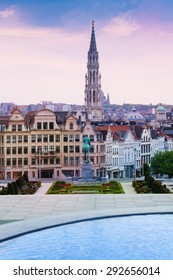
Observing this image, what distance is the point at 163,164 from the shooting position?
9588cm

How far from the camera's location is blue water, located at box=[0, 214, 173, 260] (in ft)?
97.7

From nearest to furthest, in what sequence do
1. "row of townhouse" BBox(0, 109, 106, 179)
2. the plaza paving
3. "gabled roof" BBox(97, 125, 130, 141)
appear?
the plaza paving, "row of townhouse" BBox(0, 109, 106, 179), "gabled roof" BBox(97, 125, 130, 141)

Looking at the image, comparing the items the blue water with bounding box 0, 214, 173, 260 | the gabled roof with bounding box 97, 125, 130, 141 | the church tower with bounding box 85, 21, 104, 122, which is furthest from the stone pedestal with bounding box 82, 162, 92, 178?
the church tower with bounding box 85, 21, 104, 122

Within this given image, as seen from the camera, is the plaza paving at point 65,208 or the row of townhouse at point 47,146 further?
the row of townhouse at point 47,146

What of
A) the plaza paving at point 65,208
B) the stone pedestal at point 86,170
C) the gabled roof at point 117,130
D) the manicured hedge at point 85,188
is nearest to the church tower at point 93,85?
the gabled roof at point 117,130

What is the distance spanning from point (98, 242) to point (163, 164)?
64.3 metres

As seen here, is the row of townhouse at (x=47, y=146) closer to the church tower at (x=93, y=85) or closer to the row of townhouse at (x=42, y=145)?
the row of townhouse at (x=42, y=145)

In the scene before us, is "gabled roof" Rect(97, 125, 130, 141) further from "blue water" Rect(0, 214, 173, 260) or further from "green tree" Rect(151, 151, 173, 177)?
"blue water" Rect(0, 214, 173, 260)

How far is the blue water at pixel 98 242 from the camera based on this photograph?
29.8 meters

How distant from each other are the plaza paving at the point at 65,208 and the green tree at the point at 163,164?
3717 cm

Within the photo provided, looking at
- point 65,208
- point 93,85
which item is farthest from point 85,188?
point 93,85

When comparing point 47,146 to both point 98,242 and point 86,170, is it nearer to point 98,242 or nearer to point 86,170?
point 86,170

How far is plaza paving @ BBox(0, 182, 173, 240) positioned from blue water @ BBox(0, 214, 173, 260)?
66.9 inches
